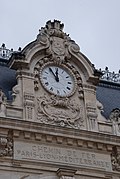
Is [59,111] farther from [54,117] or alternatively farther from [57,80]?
[57,80]

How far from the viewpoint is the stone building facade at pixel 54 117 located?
18.5 metres

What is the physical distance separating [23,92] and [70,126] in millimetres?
1954

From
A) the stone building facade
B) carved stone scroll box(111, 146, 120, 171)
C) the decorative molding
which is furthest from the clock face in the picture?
the decorative molding

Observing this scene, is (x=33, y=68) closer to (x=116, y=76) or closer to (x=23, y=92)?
(x=23, y=92)

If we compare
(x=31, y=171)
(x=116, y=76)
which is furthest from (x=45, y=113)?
(x=116, y=76)

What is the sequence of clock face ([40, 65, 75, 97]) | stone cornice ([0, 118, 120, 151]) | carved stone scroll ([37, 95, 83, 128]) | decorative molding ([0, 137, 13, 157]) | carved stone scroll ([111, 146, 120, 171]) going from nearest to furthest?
decorative molding ([0, 137, 13, 157]) < stone cornice ([0, 118, 120, 151]) < carved stone scroll ([37, 95, 83, 128]) < carved stone scroll ([111, 146, 120, 171]) < clock face ([40, 65, 75, 97])

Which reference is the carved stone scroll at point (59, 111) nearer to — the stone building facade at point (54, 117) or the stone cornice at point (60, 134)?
the stone building facade at point (54, 117)

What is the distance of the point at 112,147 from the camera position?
20.3 m

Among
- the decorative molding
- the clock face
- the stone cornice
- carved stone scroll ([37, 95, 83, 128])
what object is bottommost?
the decorative molding

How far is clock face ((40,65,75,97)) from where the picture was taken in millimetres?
20500

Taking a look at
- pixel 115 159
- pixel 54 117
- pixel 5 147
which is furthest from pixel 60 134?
pixel 115 159

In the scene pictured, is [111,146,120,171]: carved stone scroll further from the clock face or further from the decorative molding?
the decorative molding

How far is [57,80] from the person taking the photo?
68.5 ft

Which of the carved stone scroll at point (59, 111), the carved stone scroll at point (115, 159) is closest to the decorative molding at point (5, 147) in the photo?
the carved stone scroll at point (59, 111)
